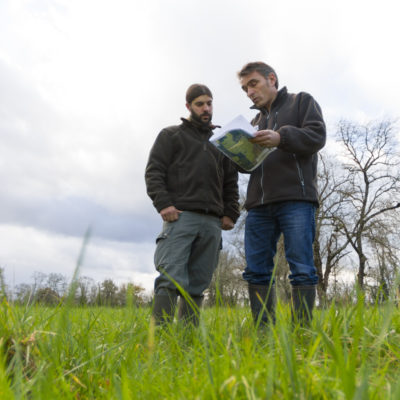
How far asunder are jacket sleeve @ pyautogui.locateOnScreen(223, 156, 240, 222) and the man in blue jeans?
1.78ft

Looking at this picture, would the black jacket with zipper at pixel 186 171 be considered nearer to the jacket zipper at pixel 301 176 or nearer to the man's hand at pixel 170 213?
the man's hand at pixel 170 213

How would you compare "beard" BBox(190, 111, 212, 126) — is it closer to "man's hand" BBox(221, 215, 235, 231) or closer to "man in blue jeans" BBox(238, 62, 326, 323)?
"man in blue jeans" BBox(238, 62, 326, 323)

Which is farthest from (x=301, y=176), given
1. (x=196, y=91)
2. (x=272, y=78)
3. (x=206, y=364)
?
(x=206, y=364)

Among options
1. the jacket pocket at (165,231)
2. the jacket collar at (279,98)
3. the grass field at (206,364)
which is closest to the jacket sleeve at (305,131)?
the jacket collar at (279,98)

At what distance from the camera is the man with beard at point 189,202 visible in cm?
323

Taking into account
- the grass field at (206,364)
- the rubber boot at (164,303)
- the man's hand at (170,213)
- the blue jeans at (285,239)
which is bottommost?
the grass field at (206,364)

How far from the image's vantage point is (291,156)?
10.0ft

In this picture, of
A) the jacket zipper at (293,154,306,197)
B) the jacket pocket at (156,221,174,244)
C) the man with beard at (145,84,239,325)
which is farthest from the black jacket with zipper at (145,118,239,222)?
the jacket zipper at (293,154,306,197)

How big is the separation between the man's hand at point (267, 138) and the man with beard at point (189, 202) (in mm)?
837

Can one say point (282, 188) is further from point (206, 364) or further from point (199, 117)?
point (206, 364)

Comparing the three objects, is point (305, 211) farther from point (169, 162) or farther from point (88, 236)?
point (88, 236)

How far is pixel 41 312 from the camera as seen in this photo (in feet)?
7.09

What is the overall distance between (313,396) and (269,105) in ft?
8.78

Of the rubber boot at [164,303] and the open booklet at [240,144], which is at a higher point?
the open booklet at [240,144]
